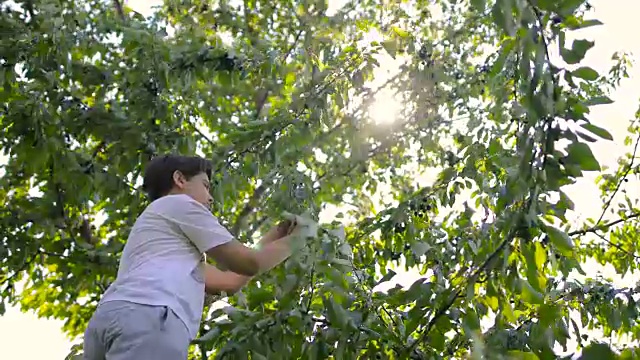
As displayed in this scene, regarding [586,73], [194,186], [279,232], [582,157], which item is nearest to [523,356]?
[582,157]

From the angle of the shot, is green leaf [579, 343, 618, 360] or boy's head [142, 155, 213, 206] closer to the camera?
green leaf [579, 343, 618, 360]

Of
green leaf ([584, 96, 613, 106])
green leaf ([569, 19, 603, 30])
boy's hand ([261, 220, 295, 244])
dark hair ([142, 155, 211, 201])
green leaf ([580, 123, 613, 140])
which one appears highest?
dark hair ([142, 155, 211, 201])

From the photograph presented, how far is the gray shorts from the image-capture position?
1821 millimetres

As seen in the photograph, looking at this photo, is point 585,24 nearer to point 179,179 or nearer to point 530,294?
point 530,294

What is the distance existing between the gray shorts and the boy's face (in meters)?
0.46

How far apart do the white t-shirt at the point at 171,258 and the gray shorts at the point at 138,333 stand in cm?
2

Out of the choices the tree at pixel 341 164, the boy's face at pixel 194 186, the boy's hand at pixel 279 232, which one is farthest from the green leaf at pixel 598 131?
the boy's face at pixel 194 186

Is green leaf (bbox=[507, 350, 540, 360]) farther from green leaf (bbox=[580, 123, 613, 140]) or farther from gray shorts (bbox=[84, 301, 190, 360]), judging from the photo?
gray shorts (bbox=[84, 301, 190, 360])

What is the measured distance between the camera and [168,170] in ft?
7.63

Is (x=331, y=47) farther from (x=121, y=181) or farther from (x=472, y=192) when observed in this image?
(x=121, y=181)

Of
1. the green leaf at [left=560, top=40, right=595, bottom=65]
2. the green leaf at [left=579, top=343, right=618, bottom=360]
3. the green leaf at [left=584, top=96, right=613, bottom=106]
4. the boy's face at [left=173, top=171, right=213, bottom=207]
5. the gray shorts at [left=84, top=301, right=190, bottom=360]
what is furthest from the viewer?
the boy's face at [left=173, top=171, right=213, bottom=207]

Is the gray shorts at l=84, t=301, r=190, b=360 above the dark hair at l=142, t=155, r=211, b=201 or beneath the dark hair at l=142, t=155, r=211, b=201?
beneath

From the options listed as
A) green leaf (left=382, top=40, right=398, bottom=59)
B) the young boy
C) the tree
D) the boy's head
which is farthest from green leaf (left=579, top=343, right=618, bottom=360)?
green leaf (left=382, top=40, right=398, bottom=59)

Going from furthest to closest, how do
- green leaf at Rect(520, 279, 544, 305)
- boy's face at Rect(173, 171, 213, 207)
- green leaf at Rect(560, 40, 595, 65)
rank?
boy's face at Rect(173, 171, 213, 207) → green leaf at Rect(520, 279, 544, 305) → green leaf at Rect(560, 40, 595, 65)
